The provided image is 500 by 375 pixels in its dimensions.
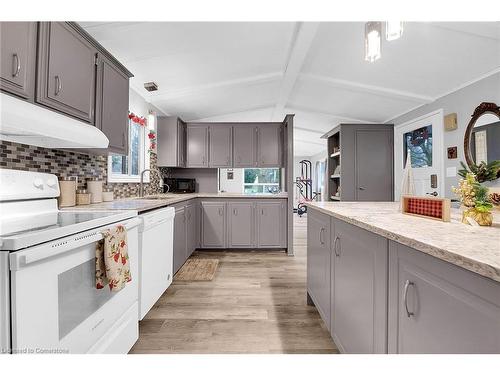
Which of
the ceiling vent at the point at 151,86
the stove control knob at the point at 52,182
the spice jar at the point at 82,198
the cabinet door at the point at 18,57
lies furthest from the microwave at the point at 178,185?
the cabinet door at the point at 18,57

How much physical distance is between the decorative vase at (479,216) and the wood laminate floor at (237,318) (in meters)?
1.16

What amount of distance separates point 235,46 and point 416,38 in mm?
1739

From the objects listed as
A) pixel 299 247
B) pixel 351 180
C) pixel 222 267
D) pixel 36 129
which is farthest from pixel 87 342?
pixel 351 180

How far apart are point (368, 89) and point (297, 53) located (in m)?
1.41

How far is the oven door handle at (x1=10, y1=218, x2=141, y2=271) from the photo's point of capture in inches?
34.7

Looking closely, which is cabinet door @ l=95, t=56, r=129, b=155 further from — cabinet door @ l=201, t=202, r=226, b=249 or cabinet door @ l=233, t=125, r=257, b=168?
cabinet door @ l=233, t=125, r=257, b=168

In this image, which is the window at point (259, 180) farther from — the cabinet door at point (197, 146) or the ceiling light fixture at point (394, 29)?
the ceiling light fixture at point (394, 29)

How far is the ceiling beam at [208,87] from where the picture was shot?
3.64 meters

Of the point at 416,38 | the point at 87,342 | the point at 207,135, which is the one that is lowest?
the point at 87,342

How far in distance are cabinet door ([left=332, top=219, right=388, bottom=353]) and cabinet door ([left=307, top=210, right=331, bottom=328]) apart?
0.14 metres

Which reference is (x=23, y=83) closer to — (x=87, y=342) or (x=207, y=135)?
(x=87, y=342)

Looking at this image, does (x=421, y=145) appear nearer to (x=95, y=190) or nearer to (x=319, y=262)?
(x=319, y=262)

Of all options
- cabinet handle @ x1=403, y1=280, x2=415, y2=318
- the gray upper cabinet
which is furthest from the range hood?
the gray upper cabinet
